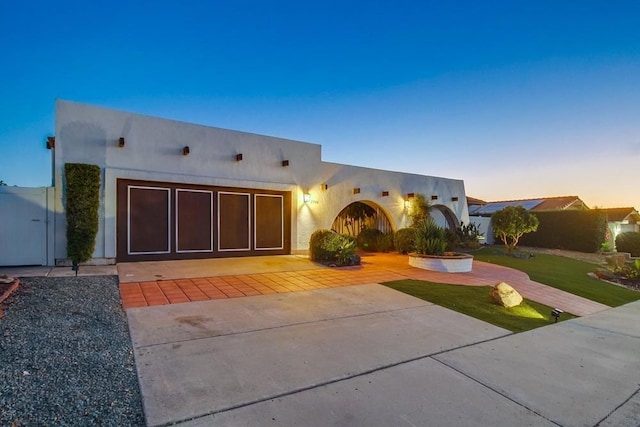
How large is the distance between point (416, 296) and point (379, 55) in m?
8.17

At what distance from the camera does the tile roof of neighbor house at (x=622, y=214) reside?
22.8 m

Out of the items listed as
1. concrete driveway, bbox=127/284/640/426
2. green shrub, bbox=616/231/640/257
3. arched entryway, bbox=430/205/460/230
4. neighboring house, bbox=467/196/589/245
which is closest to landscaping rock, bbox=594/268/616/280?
arched entryway, bbox=430/205/460/230

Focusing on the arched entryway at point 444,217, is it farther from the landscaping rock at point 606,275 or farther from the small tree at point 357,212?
the landscaping rock at point 606,275

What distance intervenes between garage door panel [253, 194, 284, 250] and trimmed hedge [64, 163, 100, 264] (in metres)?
4.74

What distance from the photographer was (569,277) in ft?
34.6

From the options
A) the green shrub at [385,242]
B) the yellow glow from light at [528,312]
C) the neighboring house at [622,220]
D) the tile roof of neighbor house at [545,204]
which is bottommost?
the yellow glow from light at [528,312]

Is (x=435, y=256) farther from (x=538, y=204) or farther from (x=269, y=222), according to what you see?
(x=538, y=204)

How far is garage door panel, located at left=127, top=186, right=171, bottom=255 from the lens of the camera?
30.3 feet

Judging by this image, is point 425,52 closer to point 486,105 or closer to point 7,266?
point 486,105

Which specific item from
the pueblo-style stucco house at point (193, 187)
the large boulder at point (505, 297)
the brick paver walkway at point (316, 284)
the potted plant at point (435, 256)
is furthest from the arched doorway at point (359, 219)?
the large boulder at point (505, 297)

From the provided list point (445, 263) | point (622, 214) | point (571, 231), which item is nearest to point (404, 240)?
point (445, 263)

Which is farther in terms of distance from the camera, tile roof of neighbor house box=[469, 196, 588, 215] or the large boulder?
tile roof of neighbor house box=[469, 196, 588, 215]

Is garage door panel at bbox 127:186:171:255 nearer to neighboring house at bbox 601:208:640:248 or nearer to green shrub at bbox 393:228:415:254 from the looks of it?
green shrub at bbox 393:228:415:254

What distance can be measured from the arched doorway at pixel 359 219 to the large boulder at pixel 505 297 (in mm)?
9195
